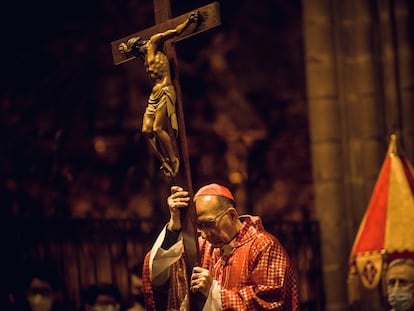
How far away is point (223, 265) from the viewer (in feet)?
20.3

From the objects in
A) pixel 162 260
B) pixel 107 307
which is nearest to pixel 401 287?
pixel 162 260

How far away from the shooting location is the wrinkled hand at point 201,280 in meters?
5.74

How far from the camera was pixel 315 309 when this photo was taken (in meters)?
9.06

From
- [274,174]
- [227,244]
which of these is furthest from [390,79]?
[274,174]

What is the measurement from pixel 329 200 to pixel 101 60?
532 cm

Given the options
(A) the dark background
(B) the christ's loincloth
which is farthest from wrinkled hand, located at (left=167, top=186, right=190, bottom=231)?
(A) the dark background

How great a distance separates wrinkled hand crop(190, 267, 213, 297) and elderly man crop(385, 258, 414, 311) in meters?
2.06

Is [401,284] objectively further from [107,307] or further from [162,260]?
[107,307]

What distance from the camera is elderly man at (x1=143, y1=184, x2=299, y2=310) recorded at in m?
5.80

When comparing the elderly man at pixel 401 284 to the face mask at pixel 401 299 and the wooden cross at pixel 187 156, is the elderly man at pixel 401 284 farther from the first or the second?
the wooden cross at pixel 187 156

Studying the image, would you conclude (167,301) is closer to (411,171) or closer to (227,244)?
(227,244)

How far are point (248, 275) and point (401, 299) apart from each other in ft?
5.70

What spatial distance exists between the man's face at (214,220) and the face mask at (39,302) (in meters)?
2.97

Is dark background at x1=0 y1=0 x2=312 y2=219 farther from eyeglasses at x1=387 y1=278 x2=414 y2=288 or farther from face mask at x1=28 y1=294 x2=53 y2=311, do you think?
eyeglasses at x1=387 y1=278 x2=414 y2=288
